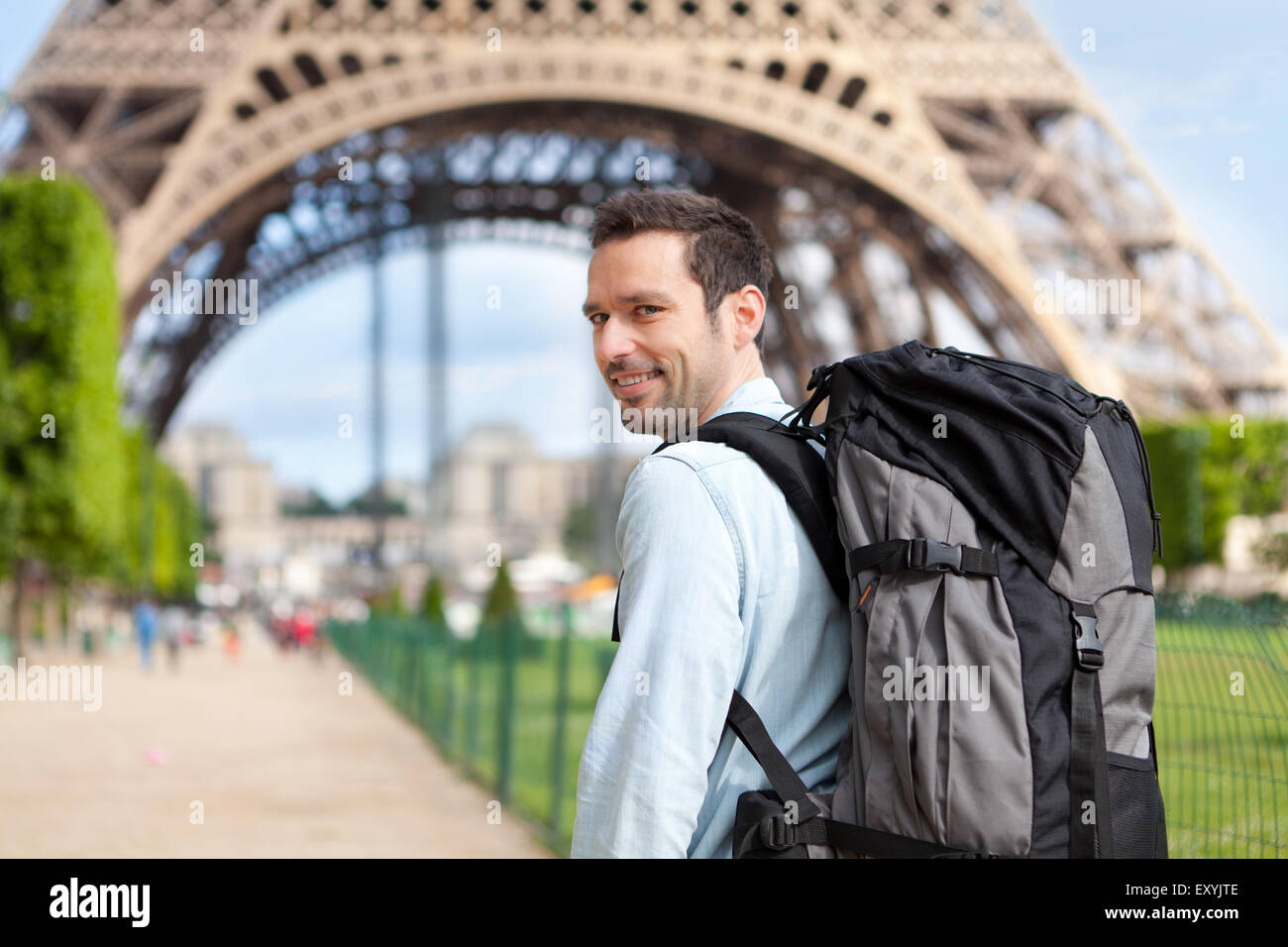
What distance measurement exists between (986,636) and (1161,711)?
3.51 m

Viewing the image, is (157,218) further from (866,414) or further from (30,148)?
(866,414)

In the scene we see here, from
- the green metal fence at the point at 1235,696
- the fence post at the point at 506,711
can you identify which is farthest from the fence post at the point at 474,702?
the green metal fence at the point at 1235,696

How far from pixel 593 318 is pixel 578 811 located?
2.35 feet

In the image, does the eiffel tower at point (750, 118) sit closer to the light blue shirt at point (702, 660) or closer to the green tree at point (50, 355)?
the green tree at point (50, 355)

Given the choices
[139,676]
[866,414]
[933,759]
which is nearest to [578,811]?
[933,759]

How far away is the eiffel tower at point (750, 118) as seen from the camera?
21172 mm

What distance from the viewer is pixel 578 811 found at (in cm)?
171

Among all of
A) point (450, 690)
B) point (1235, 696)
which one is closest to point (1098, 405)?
point (1235, 696)

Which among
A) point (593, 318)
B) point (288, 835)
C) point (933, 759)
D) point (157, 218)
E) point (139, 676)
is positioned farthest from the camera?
point (139, 676)

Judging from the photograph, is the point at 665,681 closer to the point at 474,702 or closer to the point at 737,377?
the point at 737,377

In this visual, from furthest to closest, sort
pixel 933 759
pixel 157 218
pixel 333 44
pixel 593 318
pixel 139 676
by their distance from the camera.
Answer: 1. pixel 139 676
2. pixel 333 44
3. pixel 157 218
4. pixel 593 318
5. pixel 933 759

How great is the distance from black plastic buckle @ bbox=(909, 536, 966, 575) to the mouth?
1.63ft

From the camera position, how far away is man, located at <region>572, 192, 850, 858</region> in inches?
64.4

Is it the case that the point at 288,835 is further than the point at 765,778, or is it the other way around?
the point at 288,835
